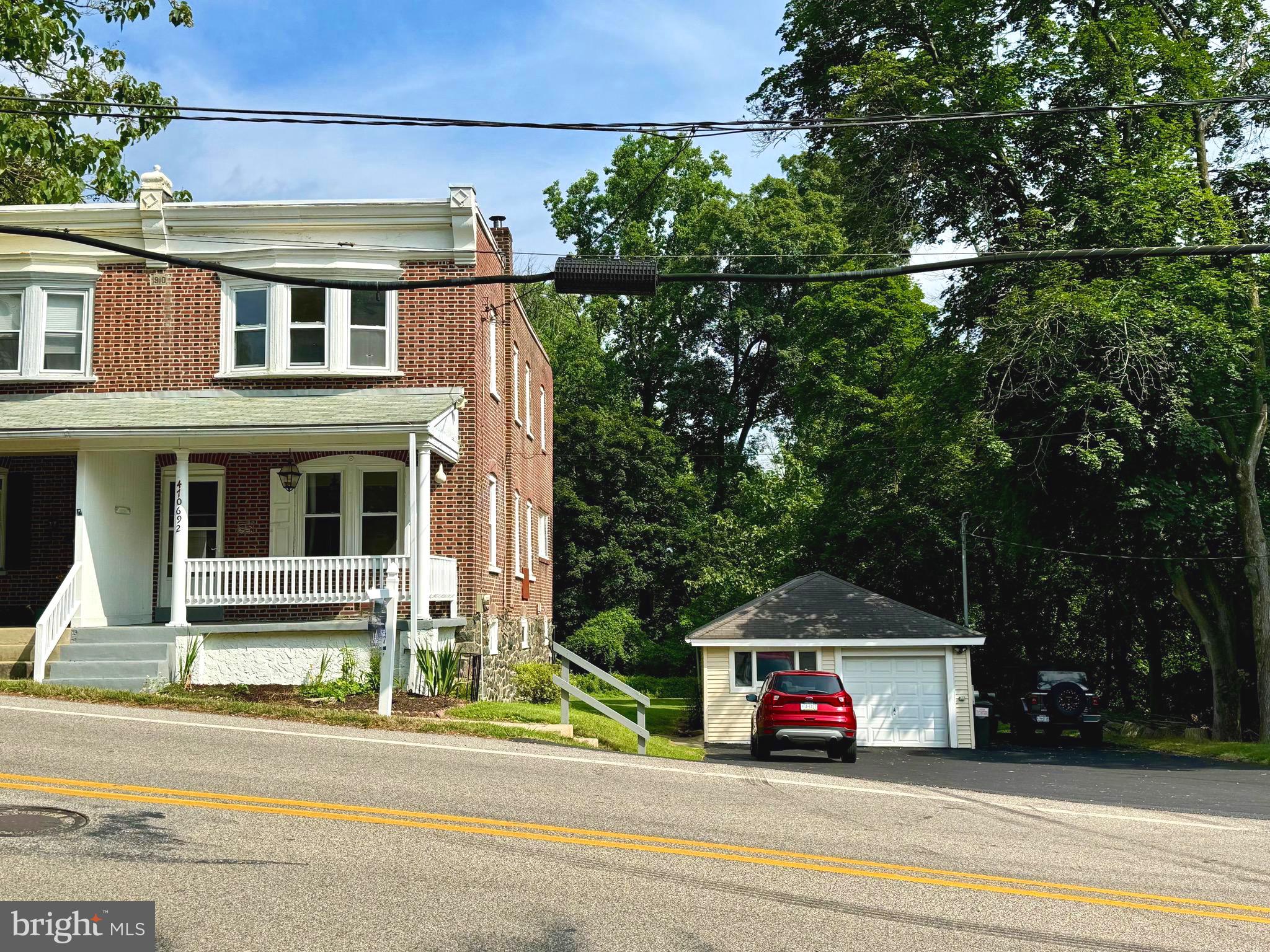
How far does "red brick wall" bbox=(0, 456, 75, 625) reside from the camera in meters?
20.8

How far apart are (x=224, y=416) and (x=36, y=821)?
11.0 meters

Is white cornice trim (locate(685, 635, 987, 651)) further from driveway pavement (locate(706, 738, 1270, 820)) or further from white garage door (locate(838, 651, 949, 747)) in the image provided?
driveway pavement (locate(706, 738, 1270, 820))

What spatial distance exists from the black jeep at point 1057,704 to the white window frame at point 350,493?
17.2 metres

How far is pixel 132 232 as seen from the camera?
21.2m

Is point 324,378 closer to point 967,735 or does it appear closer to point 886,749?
point 886,749

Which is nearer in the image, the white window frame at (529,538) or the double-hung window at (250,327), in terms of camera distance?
the double-hung window at (250,327)

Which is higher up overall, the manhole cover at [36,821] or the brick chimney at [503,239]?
the brick chimney at [503,239]

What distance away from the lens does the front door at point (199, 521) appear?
21.0 metres

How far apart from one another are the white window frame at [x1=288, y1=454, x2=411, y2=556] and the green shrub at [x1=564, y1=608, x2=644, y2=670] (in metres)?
24.2

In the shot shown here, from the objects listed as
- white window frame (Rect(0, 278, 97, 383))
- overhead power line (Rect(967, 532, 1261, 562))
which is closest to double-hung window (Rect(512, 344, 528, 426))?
white window frame (Rect(0, 278, 97, 383))

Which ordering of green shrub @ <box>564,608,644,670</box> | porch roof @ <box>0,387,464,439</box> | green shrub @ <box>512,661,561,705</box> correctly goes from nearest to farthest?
porch roof @ <box>0,387,464,439</box> → green shrub @ <box>512,661,561,705</box> → green shrub @ <box>564,608,644,670</box>

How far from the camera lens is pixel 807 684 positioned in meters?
21.4

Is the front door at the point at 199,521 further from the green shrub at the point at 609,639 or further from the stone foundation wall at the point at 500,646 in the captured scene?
the green shrub at the point at 609,639

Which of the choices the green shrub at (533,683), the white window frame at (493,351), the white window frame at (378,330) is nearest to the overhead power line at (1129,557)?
the green shrub at (533,683)
